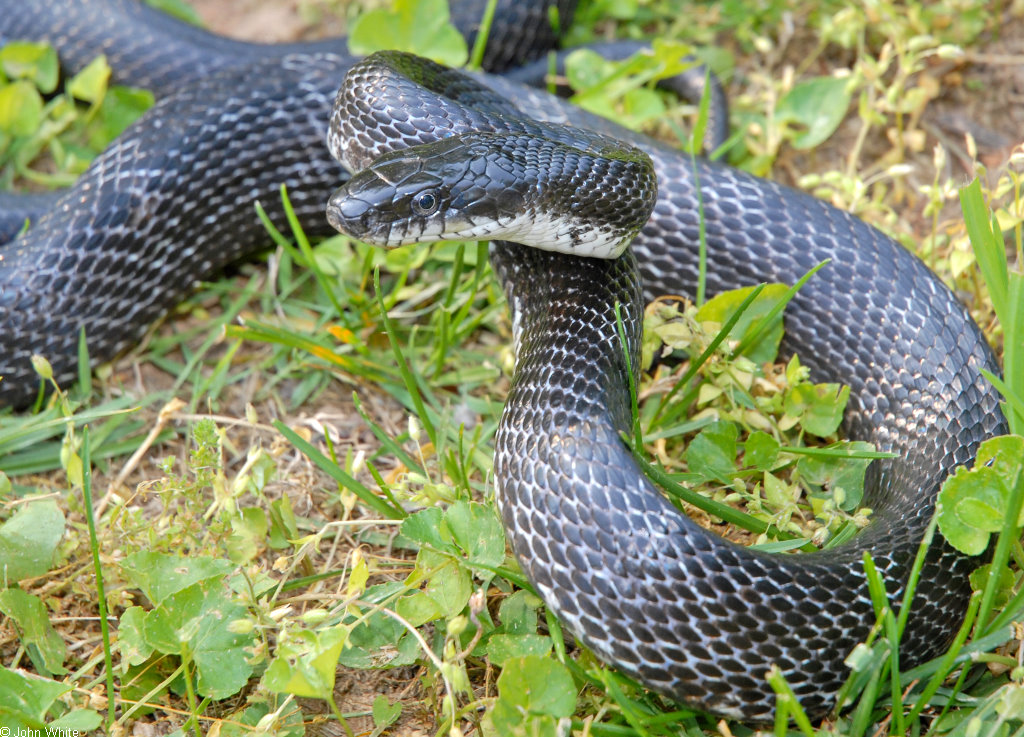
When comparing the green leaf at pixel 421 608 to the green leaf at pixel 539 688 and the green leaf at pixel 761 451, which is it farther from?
the green leaf at pixel 761 451

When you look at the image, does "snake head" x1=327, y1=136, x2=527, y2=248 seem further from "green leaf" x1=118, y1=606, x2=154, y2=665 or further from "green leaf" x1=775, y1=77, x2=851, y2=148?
"green leaf" x1=775, y1=77, x2=851, y2=148

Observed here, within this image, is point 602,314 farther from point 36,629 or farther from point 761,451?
point 36,629

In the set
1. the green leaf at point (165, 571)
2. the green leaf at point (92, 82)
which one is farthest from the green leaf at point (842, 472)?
the green leaf at point (92, 82)

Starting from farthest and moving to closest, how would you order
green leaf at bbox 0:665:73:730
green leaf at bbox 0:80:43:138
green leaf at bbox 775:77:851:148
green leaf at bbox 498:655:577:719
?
1. green leaf at bbox 0:80:43:138
2. green leaf at bbox 775:77:851:148
3. green leaf at bbox 0:665:73:730
4. green leaf at bbox 498:655:577:719

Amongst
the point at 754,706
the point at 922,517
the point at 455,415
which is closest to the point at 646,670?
the point at 754,706

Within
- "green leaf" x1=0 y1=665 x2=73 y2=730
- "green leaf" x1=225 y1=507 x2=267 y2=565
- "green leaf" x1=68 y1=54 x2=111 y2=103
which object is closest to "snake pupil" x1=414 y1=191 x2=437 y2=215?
"green leaf" x1=225 y1=507 x2=267 y2=565

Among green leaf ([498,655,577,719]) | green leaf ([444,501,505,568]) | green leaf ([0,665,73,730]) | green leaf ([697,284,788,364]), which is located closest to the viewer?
green leaf ([498,655,577,719])
